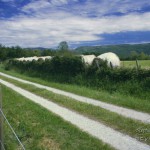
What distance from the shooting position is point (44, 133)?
1109 cm

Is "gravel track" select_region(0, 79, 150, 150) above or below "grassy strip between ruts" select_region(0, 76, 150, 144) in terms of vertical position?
below

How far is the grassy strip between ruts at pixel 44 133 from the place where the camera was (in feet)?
31.9

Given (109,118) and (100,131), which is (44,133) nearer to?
(100,131)


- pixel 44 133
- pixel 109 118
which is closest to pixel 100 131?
pixel 109 118

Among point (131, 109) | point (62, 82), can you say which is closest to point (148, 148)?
point (131, 109)

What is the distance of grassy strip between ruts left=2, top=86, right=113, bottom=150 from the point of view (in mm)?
9727

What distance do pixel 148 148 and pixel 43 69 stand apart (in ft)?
93.7

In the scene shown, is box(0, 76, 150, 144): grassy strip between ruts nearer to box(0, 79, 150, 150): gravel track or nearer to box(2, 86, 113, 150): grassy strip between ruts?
box(0, 79, 150, 150): gravel track

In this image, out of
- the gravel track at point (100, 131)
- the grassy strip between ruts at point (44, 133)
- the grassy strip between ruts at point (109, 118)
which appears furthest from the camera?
the grassy strip between ruts at point (109, 118)

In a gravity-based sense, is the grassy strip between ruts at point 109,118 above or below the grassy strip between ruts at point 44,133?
above

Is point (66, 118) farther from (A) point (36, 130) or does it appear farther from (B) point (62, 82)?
(B) point (62, 82)

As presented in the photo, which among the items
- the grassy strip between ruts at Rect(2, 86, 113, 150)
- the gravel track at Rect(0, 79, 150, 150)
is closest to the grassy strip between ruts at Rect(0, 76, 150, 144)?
the gravel track at Rect(0, 79, 150, 150)

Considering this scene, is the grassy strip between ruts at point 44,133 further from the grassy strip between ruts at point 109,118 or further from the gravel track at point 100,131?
the grassy strip between ruts at point 109,118

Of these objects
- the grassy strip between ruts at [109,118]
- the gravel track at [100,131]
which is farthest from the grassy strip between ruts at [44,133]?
the grassy strip between ruts at [109,118]
